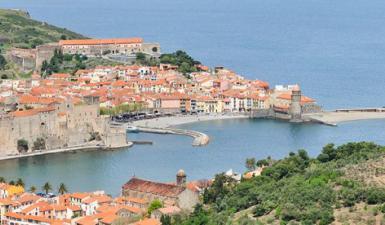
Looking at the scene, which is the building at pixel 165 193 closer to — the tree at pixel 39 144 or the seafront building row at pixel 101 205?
the seafront building row at pixel 101 205

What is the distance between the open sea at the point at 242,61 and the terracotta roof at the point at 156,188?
4.06m

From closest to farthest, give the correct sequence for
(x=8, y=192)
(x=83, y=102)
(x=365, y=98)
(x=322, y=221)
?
(x=322, y=221), (x=8, y=192), (x=83, y=102), (x=365, y=98)

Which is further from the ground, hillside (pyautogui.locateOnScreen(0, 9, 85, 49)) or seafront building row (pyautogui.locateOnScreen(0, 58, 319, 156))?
hillside (pyautogui.locateOnScreen(0, 9, 85, 49))

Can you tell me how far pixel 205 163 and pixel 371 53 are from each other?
161 ft

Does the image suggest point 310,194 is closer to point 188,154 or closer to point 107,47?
point 188,154

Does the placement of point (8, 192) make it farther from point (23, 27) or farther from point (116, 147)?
point (23, 27)

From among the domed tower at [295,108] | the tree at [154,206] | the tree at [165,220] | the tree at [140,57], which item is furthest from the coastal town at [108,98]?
the tree at [165,220]

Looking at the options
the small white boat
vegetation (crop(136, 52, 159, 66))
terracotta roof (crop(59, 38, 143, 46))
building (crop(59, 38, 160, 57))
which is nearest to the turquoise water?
the small white boat

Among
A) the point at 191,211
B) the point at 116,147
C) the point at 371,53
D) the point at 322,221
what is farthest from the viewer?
the point at 371,53

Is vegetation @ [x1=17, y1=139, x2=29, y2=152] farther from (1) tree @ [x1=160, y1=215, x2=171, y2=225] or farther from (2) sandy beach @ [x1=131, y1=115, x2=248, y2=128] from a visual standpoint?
(1) tree @ [x1=160, y1=215, x2=171, y2=225]

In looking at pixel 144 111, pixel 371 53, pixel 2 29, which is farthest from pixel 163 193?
pixel 371 53

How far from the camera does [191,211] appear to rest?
34.9 metres

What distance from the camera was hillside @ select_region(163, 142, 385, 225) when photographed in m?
28.8

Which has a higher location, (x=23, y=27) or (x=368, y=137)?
(x=23, y=27)
